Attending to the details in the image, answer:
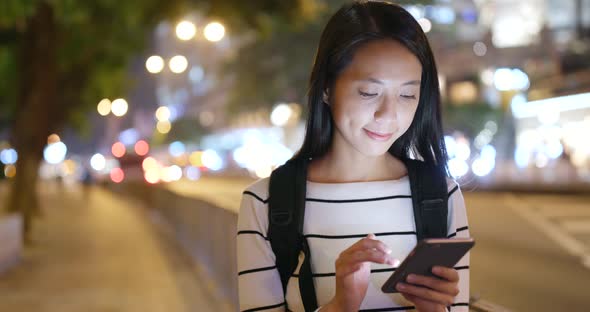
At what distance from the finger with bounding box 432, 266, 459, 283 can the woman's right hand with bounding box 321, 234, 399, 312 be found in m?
0.10

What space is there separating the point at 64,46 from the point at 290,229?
21776 millimetres

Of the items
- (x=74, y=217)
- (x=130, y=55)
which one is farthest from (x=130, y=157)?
(x=130, y=55)

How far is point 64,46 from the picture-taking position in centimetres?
2291

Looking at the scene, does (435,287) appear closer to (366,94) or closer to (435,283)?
(435,283)

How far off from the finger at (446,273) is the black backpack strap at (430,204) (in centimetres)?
25

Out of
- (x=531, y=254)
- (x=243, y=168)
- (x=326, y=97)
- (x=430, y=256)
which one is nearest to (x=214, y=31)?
(x=531, y=254)

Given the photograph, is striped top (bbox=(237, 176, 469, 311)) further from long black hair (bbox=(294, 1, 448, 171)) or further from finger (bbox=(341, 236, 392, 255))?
finger (bbox=(341, 236, 392, 255))

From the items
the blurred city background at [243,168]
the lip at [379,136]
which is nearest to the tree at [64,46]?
the blurred city background at [243,168]

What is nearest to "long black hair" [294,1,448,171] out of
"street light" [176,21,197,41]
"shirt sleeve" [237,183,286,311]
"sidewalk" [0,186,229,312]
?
"shirt sleeve" [237,183,286,311]

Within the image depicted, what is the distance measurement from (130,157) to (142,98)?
103 feet

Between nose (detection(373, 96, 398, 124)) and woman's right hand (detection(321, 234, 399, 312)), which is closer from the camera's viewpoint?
woman's right hand (detection(321, 234, 399, 312))

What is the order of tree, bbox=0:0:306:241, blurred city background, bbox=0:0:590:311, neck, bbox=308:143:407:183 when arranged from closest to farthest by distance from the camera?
neck, bbox=308:143:407:183 → blurred city background, bbox=0:0:590:311 → tree, bbox=0:0:306:241

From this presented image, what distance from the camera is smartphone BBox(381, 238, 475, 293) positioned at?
1931mm

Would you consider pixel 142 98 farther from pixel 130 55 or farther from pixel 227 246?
pixel 227 246
